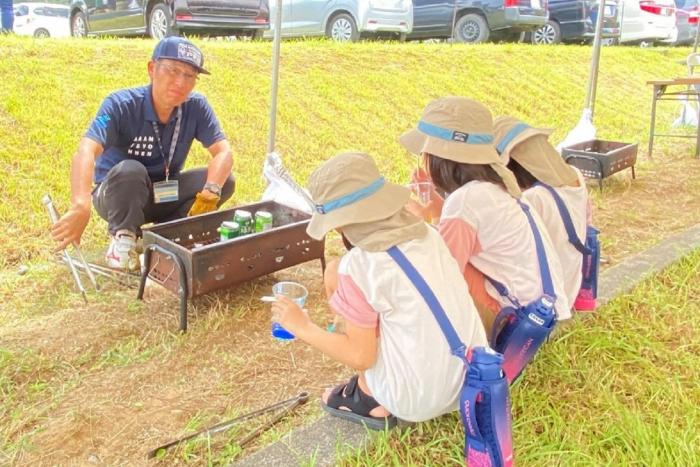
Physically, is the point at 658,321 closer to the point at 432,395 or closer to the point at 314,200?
the point at 432,395

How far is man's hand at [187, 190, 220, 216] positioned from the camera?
361 centimetres

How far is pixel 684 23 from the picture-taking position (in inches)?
593

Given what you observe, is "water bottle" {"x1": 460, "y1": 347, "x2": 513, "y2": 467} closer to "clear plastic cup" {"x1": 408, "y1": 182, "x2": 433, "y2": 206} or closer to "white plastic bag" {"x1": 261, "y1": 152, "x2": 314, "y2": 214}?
"clear plastic cup" {"x1": 408, "y1": 182, "x2": 433, "y2": 206}

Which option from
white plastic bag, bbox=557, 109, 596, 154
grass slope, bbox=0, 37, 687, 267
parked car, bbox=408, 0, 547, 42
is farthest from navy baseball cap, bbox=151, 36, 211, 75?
parked car, bbox=408, 0, 547, 42

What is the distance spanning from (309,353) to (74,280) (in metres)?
1.48

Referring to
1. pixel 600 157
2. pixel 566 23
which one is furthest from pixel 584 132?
pixel 566 23

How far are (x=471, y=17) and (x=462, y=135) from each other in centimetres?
914

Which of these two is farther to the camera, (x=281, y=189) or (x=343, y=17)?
(x=343, y=17)

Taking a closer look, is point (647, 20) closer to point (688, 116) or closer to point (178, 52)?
point (688, 116)

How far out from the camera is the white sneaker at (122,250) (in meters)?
3.47

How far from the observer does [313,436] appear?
209 centimetres

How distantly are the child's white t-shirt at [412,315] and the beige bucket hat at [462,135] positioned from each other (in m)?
0.45

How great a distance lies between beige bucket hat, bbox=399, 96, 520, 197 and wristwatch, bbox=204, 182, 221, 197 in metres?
1.58

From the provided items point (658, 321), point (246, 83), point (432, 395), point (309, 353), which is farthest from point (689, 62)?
point (432, 395)
